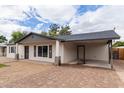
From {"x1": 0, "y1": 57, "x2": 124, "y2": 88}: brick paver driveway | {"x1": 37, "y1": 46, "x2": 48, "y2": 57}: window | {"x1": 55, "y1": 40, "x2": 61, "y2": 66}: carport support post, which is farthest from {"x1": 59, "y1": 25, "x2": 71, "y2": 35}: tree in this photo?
{"x1": 0, "y1": 57, "x2": 124, "y2": 88}: brick paver driveway

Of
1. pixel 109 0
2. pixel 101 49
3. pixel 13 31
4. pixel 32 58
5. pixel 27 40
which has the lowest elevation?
pixel 32 58

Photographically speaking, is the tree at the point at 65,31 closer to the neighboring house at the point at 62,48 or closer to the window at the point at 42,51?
the neighboring house at the point at 62,48

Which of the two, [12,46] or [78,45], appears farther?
[12,46]

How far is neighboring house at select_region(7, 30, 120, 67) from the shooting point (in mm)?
12785

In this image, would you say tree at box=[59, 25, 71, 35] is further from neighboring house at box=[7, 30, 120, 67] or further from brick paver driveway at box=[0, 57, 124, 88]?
brick paver driveway at box=[0, 57, 124, 88]

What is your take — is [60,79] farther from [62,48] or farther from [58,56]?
[62,48]

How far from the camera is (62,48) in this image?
13648 mm

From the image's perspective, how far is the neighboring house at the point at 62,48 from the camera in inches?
503

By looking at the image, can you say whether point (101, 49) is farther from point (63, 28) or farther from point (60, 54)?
point (63, 28)

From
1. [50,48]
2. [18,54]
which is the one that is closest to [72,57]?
[50,48]

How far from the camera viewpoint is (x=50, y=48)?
14453 millimetres

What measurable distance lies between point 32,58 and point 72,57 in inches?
214

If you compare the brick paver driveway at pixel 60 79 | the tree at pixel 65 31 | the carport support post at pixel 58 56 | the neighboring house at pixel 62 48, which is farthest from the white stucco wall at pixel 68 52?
the tree at pixel 65 31

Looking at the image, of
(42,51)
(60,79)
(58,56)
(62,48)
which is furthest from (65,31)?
(60,79)
